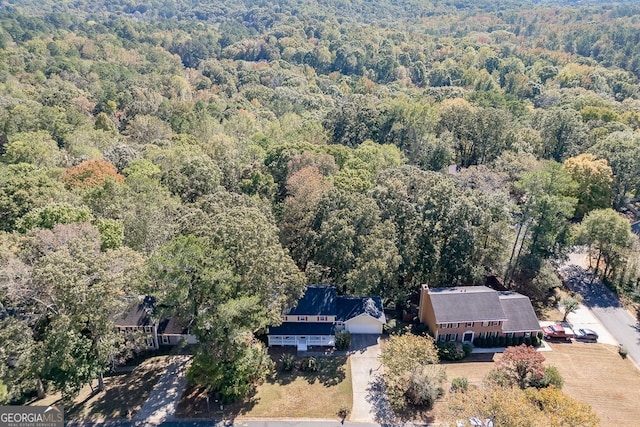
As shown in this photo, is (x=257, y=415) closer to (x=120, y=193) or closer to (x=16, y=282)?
(x=16, y=282)

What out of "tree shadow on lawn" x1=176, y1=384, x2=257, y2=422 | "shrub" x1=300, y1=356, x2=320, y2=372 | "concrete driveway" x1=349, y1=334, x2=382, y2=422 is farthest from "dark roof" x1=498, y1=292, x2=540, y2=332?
"tree shadow on lawn" x1=176, y1=384, x2=257, y2=422

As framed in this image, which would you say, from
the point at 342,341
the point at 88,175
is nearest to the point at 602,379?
the point at 342,341

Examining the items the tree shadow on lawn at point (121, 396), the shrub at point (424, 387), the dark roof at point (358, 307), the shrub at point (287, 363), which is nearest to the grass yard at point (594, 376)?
the shrub at point (424, 387)

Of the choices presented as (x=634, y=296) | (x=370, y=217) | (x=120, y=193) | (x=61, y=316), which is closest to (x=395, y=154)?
(x=370, y=217)

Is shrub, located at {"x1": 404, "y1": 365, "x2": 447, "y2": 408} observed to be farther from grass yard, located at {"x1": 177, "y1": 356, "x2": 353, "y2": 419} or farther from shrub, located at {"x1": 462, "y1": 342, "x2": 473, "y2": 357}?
shrub, located at {"x1": 462, "y1": 342, "x2": 473, "y2": 357}

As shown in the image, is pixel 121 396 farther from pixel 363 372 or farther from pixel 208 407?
pixel 363 372
